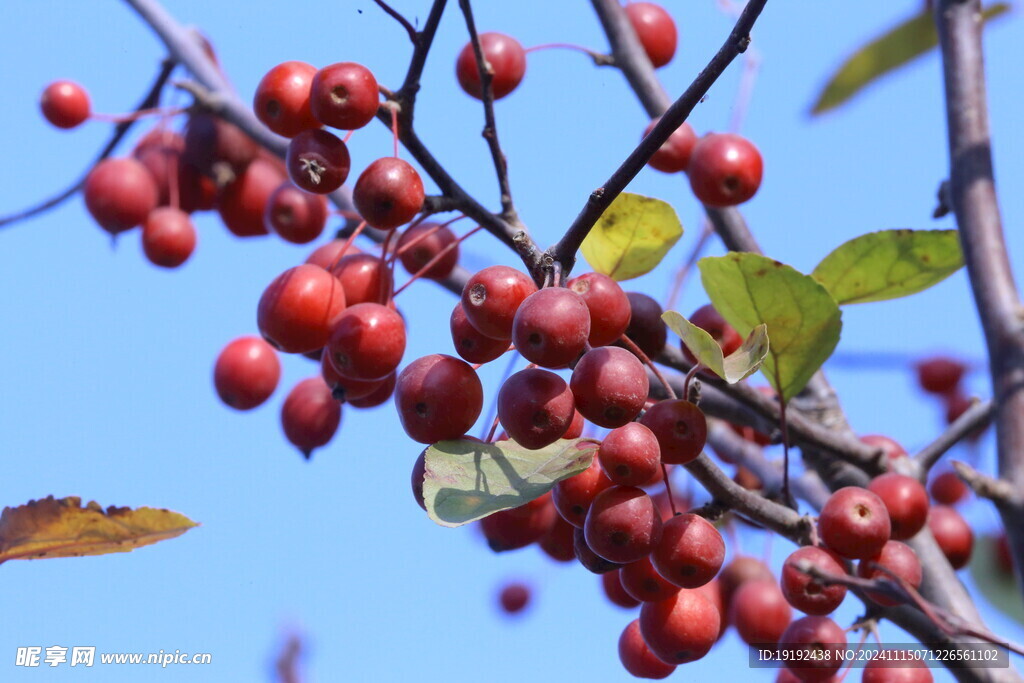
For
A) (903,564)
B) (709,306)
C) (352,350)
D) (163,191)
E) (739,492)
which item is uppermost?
(163,191)

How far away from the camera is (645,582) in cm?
143

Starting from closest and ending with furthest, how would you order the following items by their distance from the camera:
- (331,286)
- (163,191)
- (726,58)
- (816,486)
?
(726,58), (331,286), (816,486), (163,191)

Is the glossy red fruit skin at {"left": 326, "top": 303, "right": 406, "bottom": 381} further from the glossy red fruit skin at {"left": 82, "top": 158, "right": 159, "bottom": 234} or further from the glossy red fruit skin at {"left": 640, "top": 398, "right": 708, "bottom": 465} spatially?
the glossy red fruit skin at {"left": 82, "top": 158, "right": 159, "bottom": 234}

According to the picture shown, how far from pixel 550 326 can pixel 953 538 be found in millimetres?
1315

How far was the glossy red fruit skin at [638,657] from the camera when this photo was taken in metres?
1.64

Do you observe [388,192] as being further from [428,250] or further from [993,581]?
[993,581]

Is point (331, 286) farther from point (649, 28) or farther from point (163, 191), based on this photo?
point (163, 191)

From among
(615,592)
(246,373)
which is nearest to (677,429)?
Result: (615,592)

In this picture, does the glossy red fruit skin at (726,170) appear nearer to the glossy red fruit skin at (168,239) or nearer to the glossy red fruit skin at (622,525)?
the glossy red fruit skin at (622,525)

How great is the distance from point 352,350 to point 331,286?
0.63 feet

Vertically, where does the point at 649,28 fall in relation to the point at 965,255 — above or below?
above

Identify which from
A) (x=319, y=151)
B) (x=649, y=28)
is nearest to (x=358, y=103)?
(x=319, y=151)

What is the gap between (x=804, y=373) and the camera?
1657mm

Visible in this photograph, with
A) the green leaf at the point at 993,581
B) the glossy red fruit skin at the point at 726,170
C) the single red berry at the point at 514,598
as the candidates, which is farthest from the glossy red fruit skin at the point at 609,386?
the single red berry at the point at 514,598
